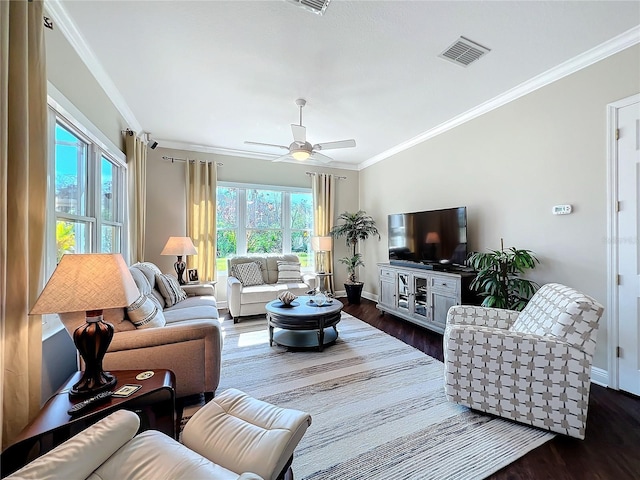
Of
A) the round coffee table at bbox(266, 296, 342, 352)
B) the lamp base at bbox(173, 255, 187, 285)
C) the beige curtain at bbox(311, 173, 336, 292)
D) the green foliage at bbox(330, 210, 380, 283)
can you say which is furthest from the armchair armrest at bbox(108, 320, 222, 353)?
the beige curtain at bbox(311, 173, 336, 292)

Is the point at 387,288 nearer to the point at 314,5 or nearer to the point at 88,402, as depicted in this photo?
the point at 314,5

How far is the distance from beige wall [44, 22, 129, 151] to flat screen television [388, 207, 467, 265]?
3976 mm

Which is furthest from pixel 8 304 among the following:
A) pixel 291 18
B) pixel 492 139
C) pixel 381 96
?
pixel 492 139

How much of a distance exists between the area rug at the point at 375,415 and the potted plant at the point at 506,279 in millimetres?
931

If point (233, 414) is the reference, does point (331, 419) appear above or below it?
below

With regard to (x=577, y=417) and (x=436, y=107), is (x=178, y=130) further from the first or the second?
(x=577, y=417)

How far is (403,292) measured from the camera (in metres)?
4.11

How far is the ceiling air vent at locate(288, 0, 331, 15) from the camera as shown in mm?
1817

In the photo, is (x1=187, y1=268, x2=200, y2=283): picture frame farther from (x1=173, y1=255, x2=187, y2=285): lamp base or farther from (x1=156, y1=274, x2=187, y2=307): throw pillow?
(x1=156, y1=274, x2=187, y2=307): throw pillow

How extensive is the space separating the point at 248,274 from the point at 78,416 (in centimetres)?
339

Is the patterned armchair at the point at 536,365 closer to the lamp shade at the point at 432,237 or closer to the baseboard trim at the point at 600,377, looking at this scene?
the baseboard trim at the point at 600,377

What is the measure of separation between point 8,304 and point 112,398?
650 mm

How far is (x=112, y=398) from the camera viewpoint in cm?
139

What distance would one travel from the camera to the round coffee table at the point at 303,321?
2.99 meters
